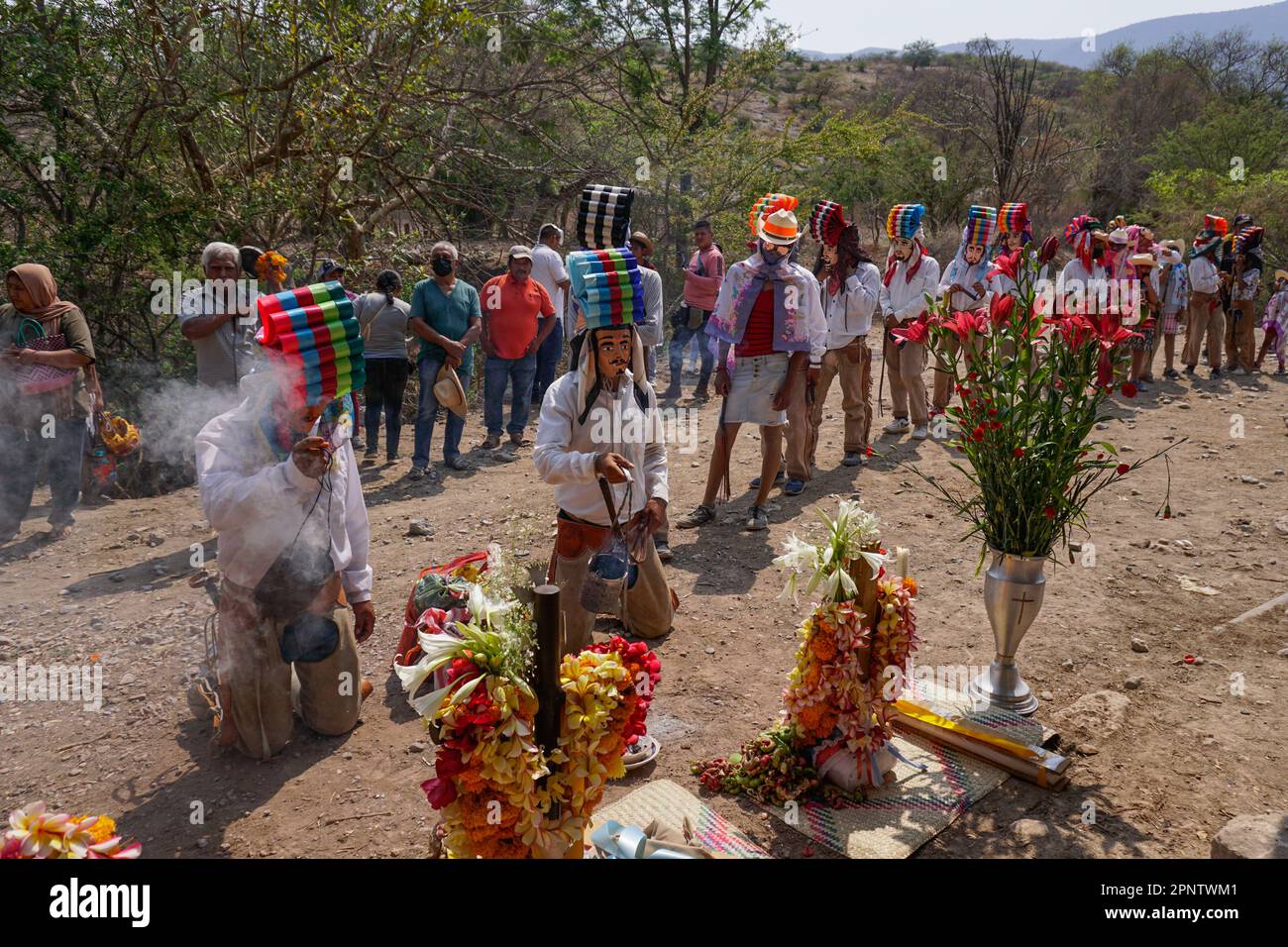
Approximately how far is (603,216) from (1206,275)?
10.4 m

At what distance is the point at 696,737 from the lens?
4195 mm

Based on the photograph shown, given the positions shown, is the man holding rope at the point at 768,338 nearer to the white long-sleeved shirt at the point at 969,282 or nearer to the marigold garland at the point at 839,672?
the marigold garland at the point at 839,672

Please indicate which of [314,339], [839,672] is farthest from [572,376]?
[839,672]

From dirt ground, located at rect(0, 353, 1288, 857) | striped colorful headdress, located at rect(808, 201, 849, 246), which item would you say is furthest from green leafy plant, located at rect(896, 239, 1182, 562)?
striped colorful headdress, located at rect(808, 201, 849, 246)

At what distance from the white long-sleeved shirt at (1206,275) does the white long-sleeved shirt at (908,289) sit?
546cm

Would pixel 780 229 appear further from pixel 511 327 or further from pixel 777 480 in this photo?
pixel 511 327

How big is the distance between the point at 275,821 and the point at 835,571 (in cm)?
238

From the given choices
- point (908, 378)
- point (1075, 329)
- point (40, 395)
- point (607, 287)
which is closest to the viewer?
point (1075, 329)

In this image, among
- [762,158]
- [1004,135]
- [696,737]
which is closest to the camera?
[696,737]

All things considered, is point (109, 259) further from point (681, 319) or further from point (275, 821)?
point (275, 821)

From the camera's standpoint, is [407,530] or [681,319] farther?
[681,319]

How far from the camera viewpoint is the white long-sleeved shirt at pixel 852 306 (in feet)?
26.6

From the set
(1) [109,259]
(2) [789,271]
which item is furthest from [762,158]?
(1) [109,259]

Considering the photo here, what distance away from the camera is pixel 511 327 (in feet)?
28.1
